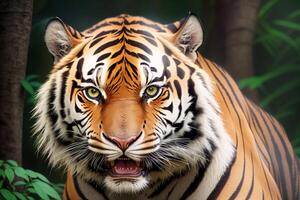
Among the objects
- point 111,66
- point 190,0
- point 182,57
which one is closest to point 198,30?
point 182,57

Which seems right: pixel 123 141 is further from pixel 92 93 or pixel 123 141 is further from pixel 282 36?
pixel 282 36

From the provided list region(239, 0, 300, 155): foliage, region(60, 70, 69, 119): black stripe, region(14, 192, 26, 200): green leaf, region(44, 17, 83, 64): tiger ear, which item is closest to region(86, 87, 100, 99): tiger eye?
region(60, 70, 69, 119): black stripe

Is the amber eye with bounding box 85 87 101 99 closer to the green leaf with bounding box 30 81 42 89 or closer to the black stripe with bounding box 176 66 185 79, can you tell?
the black stripe with bounding box 176 66 185 79

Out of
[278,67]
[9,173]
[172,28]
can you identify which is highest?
[172,28]

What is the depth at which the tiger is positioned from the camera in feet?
8.16

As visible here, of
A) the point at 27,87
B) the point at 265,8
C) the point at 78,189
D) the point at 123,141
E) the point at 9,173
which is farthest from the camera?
the point at 265,8

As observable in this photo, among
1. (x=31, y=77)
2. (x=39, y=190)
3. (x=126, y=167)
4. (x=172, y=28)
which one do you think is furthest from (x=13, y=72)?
(x=126, y=167)

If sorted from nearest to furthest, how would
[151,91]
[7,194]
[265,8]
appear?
1. [151,91]
2. [7,194]
3. [265,8]

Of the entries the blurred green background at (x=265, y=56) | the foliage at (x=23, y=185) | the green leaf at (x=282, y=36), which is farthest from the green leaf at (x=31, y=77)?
the green leaf at (x=282, y=36)

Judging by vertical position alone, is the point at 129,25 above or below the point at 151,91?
above

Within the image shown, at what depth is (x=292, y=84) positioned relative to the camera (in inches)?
138

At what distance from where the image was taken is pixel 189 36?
266 cm

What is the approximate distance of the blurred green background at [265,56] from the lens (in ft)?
11.0

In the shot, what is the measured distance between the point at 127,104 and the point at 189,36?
0.37 m
